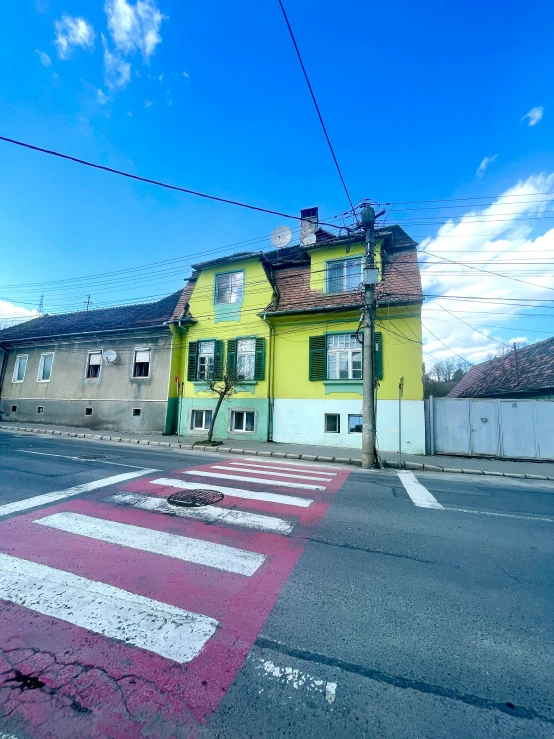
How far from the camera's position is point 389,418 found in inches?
509

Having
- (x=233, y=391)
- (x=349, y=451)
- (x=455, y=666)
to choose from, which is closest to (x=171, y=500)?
(x=455, y=666)

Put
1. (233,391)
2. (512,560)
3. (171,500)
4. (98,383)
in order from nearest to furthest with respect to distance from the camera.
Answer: (512,560) < (171,500) < (233,391) < (98,383)

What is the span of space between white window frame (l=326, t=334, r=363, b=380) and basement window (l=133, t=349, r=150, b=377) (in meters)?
10.1

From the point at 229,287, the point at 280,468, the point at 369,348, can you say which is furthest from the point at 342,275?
the point at 280,468

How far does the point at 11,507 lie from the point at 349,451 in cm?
1053

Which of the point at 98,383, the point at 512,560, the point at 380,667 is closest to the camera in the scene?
the point at 380,667

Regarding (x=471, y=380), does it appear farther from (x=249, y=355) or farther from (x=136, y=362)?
(x=136, y=362)

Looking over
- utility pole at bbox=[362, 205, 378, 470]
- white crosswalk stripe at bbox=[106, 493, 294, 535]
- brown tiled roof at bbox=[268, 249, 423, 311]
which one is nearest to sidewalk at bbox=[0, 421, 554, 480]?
utility pole at bbox=[362, 205, 378, 470]

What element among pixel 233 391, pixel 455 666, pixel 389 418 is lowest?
pixel 455 666

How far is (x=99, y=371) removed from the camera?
18.7 metres

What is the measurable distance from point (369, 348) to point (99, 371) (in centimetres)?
1602

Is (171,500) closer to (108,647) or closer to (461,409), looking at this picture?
(108,647)

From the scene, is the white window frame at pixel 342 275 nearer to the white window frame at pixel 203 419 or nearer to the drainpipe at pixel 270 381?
the drainpipe at pixel 270 381

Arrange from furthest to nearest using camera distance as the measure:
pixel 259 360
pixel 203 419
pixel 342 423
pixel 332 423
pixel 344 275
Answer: pixel 203 419, pixel 259 360, pixel 344 275, pixel 332 423, pixel 342 423
